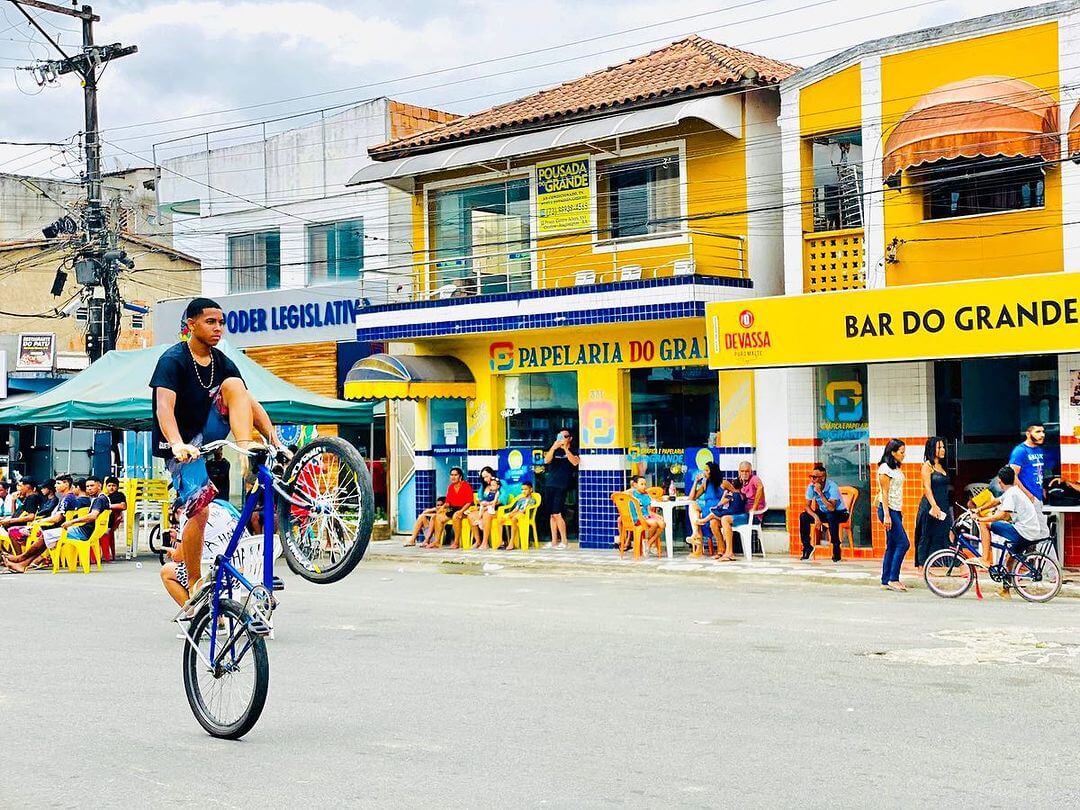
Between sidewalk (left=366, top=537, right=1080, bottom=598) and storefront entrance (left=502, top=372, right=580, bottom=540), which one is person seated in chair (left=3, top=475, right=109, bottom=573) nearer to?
sidewalk (left=366, top=537, right=1080, bottom=598)

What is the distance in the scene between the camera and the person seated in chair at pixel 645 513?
22328 mm

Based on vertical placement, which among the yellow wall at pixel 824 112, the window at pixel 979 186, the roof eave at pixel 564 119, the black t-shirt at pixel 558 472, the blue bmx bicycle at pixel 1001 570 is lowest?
the blue bmx bicycle at pixel 1001 570

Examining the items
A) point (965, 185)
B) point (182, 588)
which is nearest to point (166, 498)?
point (965, 185)

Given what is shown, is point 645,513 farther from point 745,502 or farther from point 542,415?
point 542,415

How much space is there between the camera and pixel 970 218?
19891 mm

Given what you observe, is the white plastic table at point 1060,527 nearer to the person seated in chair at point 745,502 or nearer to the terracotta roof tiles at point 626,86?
the person seated in chair at point 745,502

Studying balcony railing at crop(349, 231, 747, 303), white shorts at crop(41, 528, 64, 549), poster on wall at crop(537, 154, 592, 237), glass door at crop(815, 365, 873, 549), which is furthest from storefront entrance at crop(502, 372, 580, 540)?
white shorts at crop(41, 528, 64, 549)

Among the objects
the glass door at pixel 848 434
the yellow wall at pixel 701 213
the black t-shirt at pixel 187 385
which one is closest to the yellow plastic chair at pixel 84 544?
the yellow wall at pixel 701 213

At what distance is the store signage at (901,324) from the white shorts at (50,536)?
1023 centimetres

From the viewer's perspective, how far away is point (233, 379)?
332 inches

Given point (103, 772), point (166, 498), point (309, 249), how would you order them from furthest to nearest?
1. point (309, 249)
2. point (166, 498)
3. point (103, 772)

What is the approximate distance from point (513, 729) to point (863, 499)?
13988 mm

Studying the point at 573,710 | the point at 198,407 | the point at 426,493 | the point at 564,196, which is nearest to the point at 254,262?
the point at 426,493

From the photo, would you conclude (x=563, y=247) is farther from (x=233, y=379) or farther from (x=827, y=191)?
(x=233, y=379)
